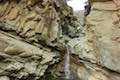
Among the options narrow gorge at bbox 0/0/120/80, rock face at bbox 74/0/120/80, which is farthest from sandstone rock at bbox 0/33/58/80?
rock face at bbox 74/0/120/80

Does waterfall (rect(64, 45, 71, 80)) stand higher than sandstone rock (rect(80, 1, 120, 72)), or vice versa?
sandstone rock (rect(80, 1, 120, 72))

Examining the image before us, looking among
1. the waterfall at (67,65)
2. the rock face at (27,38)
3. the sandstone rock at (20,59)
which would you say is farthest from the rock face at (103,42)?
the rock face at (27,38)

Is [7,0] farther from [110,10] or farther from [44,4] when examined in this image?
[110,10]

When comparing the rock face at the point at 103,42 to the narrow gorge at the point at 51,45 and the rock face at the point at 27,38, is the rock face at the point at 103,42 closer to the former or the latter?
the narrow gorge at the point at 51,45

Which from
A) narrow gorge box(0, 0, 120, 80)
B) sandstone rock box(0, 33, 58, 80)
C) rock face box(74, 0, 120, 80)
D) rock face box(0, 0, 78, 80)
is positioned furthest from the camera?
rock face box(0, 0, 78, 80)

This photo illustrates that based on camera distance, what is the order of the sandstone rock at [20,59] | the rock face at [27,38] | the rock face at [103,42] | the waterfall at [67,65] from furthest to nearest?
1. the waterfall at [67,65]
2. the rock face at [27,38]
3. the sandstone rock at [20,59]
4. the rock face at [103,42]

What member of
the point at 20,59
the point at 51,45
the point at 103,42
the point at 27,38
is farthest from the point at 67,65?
the point at 103,42

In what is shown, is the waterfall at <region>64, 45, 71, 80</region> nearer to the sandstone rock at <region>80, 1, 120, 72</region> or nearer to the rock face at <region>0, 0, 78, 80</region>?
the rock face at <region>0, 0, 78, 80</region>

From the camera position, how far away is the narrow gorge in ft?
25.1

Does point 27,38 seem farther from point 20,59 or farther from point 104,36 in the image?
point 104,36

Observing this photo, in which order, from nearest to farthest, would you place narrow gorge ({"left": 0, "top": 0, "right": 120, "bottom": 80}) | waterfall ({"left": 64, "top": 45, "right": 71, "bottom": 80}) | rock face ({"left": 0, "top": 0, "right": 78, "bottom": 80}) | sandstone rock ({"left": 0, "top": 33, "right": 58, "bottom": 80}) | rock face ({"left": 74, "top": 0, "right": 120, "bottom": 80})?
rock face ({"left": 74, "top": 0, "right": 120, "bottom": 80}) < narrow gorge ({"left": 0, "top": 0, "right": 120, "bottom": 80}) < sandstone rock ({"left": 0, "top": 33, "right": 58, "bottom": 80}) < rock face ({"left": 0, "top": 0, "right": 78, "bottom": 80}) < waterfall ({"left": 64, "top": 45, "right": 71, "bottom": 80})

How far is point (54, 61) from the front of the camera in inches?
395

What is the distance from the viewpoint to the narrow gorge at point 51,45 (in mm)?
7637

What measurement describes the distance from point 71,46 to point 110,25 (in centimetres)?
396
